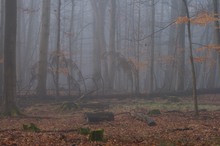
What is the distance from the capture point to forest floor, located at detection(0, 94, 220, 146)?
8289 mm

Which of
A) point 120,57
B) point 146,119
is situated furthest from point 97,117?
point 120,57

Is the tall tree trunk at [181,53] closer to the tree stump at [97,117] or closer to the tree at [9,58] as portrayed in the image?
the tree stump at [97,117]

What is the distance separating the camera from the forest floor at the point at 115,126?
829 cm

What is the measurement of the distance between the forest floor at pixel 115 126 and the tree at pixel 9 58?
0.86 m

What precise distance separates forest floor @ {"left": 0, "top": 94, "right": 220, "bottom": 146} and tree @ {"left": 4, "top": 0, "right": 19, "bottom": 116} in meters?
0.86

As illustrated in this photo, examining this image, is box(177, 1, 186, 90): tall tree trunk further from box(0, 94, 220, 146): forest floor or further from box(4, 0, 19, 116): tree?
box(4, 0, 19, 116): tree

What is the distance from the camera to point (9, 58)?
50.4 feet

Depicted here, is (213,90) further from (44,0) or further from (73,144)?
(73,144)

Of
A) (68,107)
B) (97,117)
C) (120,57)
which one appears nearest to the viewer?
(97,117)

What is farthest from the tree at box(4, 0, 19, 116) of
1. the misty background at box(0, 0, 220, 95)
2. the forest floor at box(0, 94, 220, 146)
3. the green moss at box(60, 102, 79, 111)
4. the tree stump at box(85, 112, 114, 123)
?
the misty background at box(0, 0, 220, 95)

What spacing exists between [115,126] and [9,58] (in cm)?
613

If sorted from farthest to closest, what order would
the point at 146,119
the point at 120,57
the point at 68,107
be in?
the point at 120,57 → the point at 68,107 → the point at 146,119

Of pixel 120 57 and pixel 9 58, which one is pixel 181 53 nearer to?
pixel 120 57

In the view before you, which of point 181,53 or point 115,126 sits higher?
point 181,53
